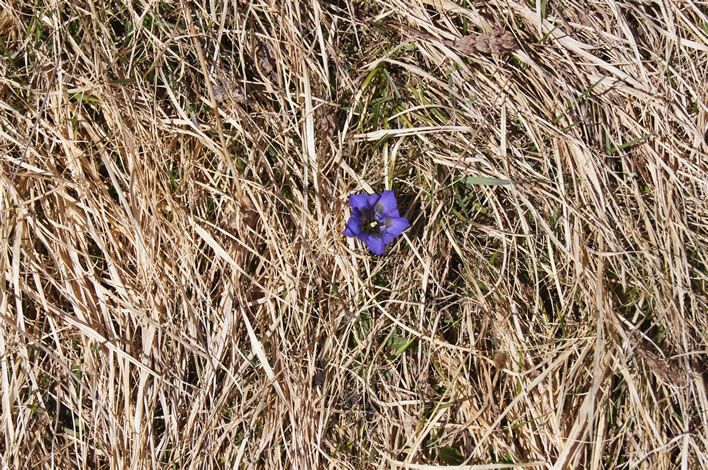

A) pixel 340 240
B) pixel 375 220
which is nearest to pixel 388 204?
pixel 375 220

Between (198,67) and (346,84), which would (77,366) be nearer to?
(198,67)

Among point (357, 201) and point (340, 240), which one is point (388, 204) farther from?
point (340, 240)

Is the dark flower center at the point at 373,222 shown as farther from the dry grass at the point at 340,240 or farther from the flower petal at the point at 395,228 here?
the dry grass at the point at 340,240

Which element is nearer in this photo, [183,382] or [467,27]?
[183,382]

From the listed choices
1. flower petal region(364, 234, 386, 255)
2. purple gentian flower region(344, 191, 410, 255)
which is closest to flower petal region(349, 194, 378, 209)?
purple gentian flower region(344, 191, 410, 255)

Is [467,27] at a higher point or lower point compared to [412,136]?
higher

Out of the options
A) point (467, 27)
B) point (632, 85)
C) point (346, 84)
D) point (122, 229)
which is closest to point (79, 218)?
point (122, 229)
